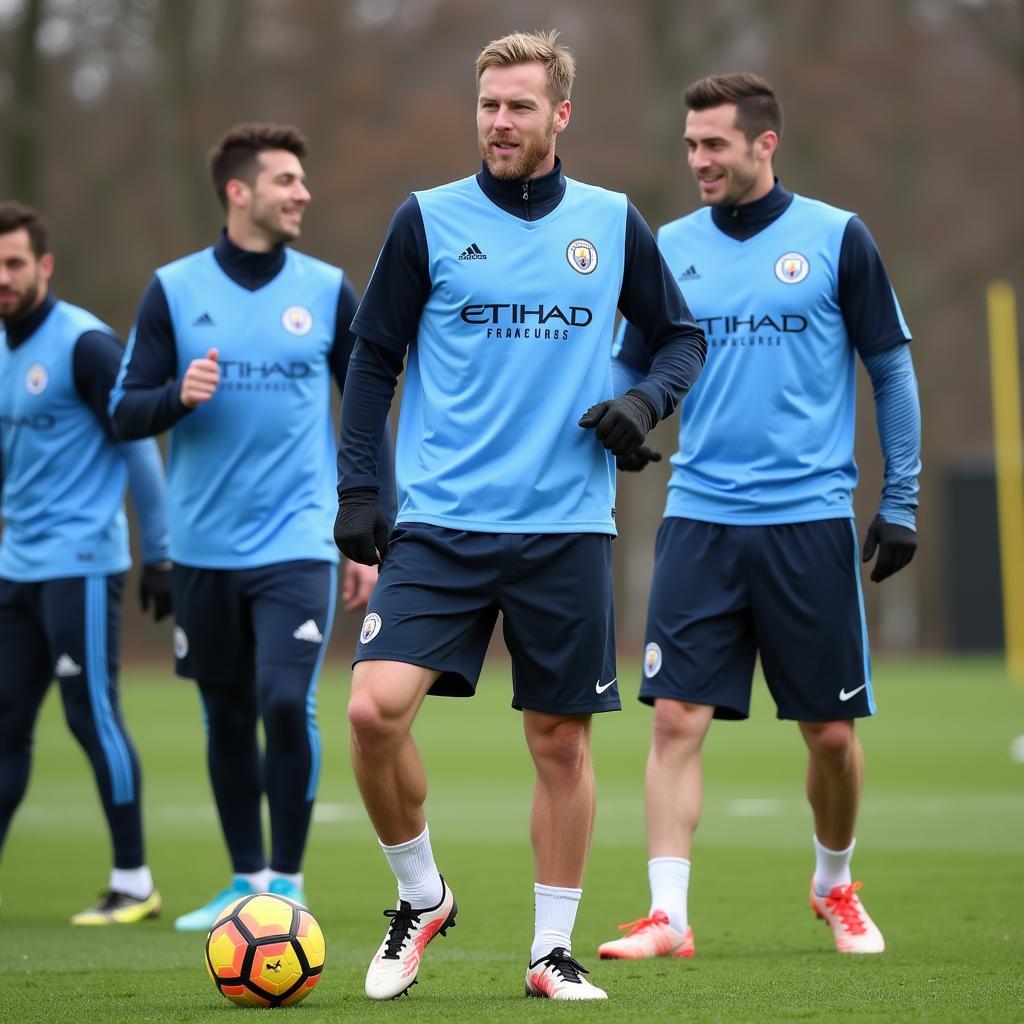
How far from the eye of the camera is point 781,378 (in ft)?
21.0

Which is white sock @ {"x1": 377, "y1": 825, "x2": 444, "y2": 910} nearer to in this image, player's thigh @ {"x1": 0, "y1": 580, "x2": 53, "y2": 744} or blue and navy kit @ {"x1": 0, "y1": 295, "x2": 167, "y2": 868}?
blue and navy kit @ {"x1": 0, "y1": 295, "x2": 167, "y2": 868}

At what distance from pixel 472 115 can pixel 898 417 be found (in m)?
26.6

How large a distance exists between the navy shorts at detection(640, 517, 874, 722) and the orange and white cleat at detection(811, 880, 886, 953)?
574 mm

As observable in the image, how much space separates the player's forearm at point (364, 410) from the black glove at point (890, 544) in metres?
1.77

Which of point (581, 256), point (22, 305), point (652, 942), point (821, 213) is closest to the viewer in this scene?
point (581, 256)

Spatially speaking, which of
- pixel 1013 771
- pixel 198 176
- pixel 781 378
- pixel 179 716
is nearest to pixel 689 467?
pixel 781 378

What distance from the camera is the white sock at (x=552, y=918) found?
5.11m

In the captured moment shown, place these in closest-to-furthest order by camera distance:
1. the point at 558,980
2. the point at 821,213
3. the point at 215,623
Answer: the point at 558,980, the point at 821,213, the point at 215,623

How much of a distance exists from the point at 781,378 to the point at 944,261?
2845cm

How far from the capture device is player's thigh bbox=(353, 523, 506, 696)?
5.05 m

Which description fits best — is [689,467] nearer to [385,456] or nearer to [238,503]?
[385,456]

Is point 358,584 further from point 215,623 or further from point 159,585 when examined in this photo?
point 159,585

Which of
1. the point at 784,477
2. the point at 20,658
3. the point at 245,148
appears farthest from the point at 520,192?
the point at 20,658

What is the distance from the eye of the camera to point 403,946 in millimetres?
5117
